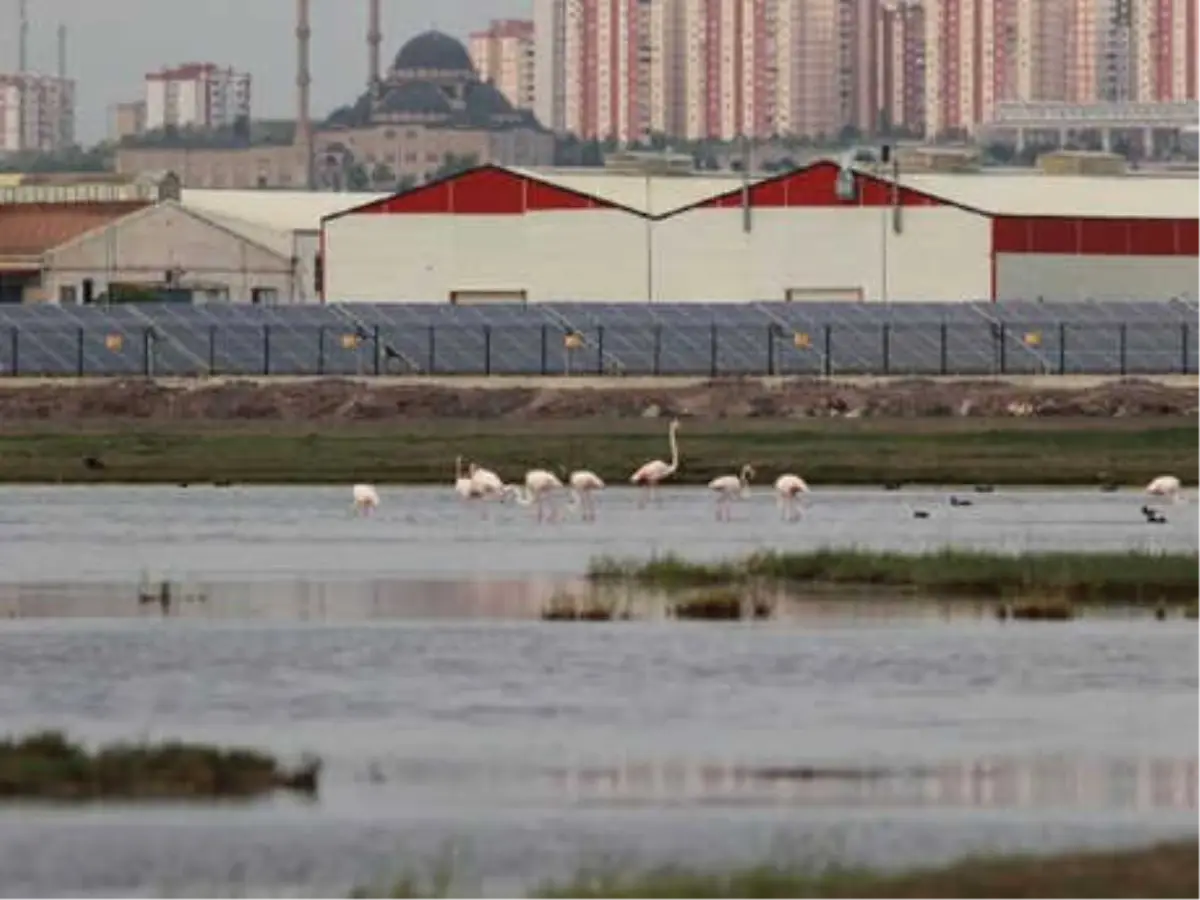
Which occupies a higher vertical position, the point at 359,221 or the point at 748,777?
the point at 359,221

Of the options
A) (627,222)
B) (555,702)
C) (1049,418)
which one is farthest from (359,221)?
(555,702)

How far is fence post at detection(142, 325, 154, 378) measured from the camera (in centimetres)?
10894

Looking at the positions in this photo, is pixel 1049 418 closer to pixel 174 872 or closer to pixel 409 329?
pixel 409 329

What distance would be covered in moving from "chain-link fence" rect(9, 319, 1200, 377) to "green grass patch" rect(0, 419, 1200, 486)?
469 inches

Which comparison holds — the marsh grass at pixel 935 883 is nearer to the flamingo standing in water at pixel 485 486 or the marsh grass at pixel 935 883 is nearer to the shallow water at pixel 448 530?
the shallow water at pixel 448 530

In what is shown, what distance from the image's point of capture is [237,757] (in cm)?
2933

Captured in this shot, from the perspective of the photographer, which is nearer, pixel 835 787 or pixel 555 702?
pixel 835 787

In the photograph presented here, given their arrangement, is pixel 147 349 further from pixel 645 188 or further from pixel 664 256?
pixel 645 188

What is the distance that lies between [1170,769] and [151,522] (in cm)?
3129

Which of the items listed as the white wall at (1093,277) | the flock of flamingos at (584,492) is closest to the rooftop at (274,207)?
the white wall at (1093,277)

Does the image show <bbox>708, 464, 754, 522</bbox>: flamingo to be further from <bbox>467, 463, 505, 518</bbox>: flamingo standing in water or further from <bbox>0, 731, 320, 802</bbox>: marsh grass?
<bbox>0, 731, 320, 802</bbox>: marsh grass

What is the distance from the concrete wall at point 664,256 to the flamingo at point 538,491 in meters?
53.6

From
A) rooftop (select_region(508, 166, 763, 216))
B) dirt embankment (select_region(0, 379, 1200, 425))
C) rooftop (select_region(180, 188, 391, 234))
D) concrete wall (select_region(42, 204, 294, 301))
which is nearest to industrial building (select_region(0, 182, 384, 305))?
concrete wall (select_region(42, 204, 294, 301))

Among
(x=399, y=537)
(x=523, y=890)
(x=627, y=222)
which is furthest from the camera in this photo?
(x=627, y=222)
